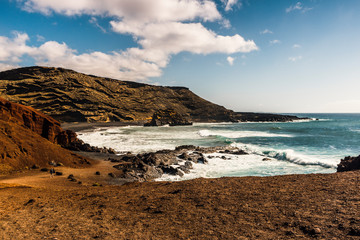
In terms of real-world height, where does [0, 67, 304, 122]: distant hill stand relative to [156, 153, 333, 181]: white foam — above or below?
above

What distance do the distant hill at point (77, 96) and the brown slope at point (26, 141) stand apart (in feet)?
230

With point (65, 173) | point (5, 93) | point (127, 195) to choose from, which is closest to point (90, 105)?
point (5, 93)

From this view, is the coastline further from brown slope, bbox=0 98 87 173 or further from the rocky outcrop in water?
the rocky outcrop in water

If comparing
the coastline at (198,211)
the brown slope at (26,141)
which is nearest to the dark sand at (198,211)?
the coastline at (198,211)

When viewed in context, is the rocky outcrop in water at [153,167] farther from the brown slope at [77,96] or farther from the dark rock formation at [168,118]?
the brown slope at [77,96]

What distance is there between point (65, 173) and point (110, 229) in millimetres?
9553

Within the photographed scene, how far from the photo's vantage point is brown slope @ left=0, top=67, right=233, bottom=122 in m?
83.6

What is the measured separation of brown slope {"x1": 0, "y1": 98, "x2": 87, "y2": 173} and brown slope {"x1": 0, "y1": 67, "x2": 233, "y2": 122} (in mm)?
70106

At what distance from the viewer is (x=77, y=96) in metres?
89.4

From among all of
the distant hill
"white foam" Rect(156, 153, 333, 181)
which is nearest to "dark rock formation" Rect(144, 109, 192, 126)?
the distant hill

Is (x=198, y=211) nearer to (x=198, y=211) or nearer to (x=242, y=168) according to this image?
(x=198, y=211)

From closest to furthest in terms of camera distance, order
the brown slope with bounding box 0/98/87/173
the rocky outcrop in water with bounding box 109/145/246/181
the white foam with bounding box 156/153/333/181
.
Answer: the brown slope with bounding box 0/98/87/173 < the rocky outcrop in water with bounding box 109/145/246/181 < the white foam with bounding box 156/153/333/181

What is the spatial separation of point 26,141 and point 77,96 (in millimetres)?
84988

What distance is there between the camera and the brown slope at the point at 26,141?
1223 centimetres
